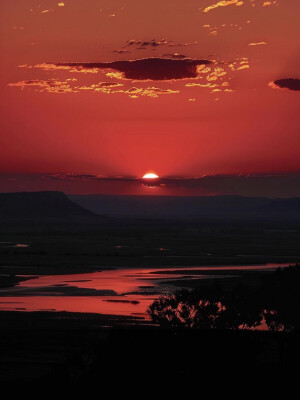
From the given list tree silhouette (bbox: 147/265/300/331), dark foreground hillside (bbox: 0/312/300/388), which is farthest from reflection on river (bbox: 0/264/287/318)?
dark foreground hillside (bbox: 0/312/300/388)

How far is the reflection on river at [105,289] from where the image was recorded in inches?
2913

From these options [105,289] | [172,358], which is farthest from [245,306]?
[105,289]

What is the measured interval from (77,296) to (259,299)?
28276 mm

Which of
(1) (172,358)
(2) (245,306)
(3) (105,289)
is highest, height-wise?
(3) (105,289)

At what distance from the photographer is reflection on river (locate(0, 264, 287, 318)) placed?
74.0m

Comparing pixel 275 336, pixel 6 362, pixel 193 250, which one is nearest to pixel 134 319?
pixel 6 362

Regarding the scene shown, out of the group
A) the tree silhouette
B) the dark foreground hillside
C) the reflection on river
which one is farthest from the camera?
the reflection on river

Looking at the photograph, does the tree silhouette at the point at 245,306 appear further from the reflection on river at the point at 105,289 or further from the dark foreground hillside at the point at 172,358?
the dark foreground hillside at the point at 172,358

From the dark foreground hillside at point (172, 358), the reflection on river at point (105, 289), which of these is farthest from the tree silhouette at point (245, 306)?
the dark foreground hillside at point (172, 358)

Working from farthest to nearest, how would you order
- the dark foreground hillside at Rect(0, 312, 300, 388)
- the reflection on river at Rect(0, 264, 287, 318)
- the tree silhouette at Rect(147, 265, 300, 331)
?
the reflection on river at Rect(0, 264, 287, 318) < the tree silhouette at Rect(147, 265, 300, 331) < the dark foreground hillside at Rect(0, 312, 300, 388)

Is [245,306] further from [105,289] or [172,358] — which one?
[105,289]

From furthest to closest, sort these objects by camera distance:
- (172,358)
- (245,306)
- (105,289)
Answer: (105,289), (245,306), (172,358)

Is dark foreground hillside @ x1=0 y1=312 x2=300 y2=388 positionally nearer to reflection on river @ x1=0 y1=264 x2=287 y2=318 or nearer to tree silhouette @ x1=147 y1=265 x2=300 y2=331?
tree silhouette @ x1=147 y1=265 x2=300 y2=331

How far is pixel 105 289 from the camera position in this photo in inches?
3509
